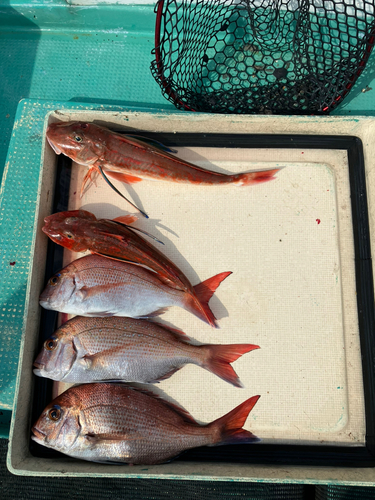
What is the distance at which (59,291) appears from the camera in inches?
84.0

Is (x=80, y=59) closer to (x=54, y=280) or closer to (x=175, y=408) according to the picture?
(x=54, y=280)

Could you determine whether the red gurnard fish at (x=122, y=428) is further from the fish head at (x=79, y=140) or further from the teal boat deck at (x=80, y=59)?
the teal boat deck at (x=80, y=59)

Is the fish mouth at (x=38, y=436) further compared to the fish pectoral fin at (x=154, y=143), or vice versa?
the fish pectoral fin at (x=154, y=143)

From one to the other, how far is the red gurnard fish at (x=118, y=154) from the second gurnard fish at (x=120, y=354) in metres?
0.95

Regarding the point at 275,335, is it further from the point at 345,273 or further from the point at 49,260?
the point at 49,260

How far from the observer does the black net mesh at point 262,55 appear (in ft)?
8.06

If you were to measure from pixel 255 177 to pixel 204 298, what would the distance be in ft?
2.89

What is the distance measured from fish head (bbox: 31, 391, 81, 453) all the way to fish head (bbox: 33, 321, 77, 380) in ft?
0.53

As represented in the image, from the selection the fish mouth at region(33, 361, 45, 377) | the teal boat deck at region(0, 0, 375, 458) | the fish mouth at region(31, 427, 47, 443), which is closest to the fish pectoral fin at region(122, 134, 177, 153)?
the teal boat deck at region(0, 0, 375, 458)

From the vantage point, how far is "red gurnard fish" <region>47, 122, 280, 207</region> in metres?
2.19

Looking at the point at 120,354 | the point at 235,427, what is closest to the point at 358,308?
the point at 235,427

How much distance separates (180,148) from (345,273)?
1.41m

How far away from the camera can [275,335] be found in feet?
7.47

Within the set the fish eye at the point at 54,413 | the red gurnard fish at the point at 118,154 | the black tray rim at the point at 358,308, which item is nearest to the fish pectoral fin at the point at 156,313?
the black tray rim at the point at 358,308
